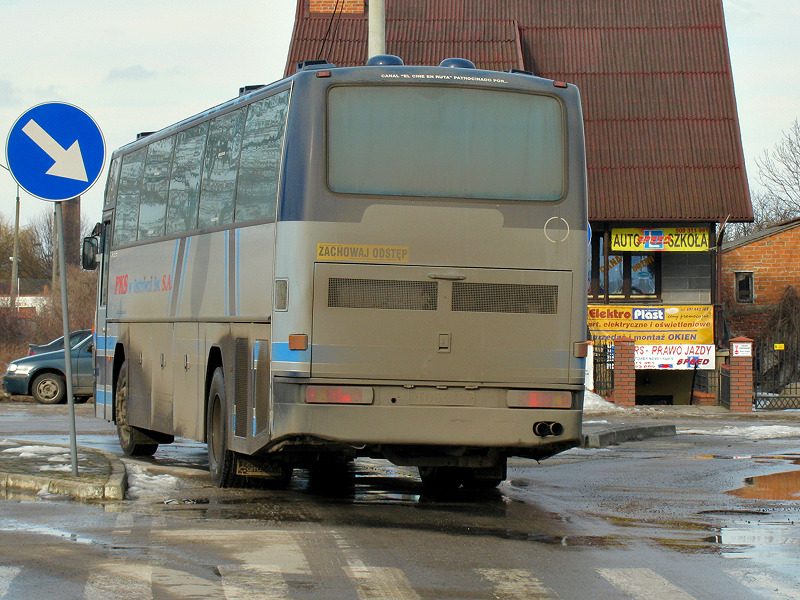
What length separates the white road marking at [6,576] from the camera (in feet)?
20.1

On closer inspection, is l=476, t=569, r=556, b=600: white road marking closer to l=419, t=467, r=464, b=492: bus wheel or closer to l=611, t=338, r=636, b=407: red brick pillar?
l=419, t=467, r=464, b=492: bus wheel

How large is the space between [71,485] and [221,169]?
10.1 feet

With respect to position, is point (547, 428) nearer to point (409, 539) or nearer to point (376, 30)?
point (409, 539)

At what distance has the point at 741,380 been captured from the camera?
82.7 ft

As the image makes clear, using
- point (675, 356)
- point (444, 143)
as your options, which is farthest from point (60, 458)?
point (675, 356)

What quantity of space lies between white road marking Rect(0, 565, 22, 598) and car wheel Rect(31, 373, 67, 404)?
18.8 meters

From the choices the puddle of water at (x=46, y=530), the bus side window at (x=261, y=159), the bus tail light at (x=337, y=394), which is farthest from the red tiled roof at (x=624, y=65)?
the puddle of water at (x=46, y=530)

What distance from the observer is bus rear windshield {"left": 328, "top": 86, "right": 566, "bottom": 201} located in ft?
30.4

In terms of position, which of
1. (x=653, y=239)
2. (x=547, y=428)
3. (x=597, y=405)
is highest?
(x=653, y=239)

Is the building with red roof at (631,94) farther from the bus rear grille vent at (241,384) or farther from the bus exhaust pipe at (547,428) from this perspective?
the bus exhaust pipe at (547,428)

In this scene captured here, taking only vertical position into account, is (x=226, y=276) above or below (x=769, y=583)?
above

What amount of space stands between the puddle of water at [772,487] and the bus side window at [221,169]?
522 centimetres

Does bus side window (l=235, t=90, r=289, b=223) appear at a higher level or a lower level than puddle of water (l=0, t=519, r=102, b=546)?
higher

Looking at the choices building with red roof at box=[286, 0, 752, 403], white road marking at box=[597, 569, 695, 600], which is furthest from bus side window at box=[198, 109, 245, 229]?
building with red roof at box=[286, 0, 752, 403]
